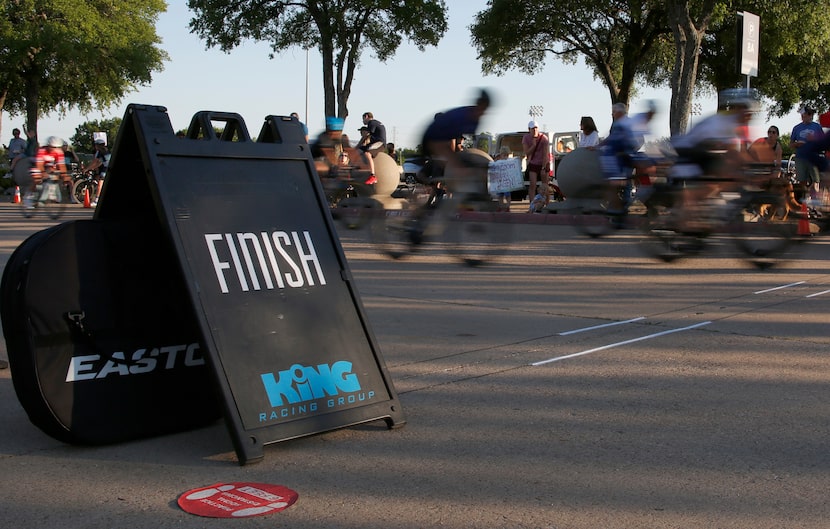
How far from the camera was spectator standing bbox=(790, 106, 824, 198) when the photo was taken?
10.8 meters

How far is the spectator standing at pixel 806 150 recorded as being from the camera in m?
10.8

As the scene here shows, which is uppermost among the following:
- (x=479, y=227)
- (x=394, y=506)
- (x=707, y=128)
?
(x=707, y=128)

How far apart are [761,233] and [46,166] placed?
15.9 meters

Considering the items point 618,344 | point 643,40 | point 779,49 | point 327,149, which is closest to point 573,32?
point 643,40

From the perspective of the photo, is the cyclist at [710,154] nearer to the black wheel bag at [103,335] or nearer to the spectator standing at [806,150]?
the spectator standing at [806,150]

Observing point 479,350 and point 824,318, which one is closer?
point 479,350

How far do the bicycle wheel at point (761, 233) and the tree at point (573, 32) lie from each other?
2696 centimetres

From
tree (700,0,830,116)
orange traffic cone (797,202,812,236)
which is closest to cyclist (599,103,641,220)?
orange traffic cone (797,202,812,236)

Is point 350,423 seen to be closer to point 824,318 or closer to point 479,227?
point 824,318

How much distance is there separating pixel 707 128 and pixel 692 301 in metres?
1.68

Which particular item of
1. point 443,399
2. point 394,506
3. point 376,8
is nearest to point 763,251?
point 443,399

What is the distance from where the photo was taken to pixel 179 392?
5.02 m

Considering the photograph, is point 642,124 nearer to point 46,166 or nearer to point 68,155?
point 46,166

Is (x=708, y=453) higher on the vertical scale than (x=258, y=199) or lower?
lower
